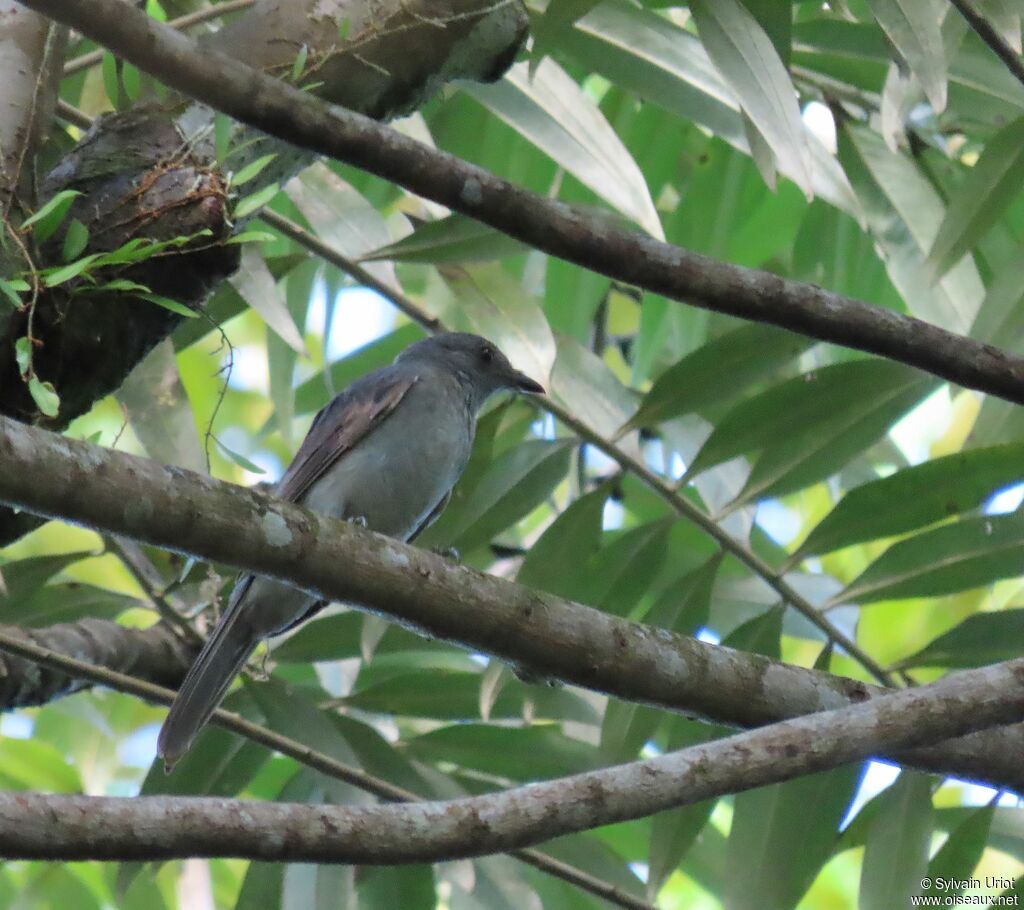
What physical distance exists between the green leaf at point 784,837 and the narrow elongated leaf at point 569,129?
68.5 inches

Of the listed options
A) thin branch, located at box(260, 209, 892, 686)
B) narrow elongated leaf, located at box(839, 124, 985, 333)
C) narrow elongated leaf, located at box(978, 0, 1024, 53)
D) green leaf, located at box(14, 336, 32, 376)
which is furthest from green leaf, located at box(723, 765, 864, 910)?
green leaf, located at box(14, 336, 32, 376)

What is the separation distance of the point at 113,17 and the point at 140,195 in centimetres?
79

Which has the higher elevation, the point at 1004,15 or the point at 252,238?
the point at 1004,15

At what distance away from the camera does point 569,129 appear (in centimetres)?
438

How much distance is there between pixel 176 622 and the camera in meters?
4.43

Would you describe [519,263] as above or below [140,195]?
above

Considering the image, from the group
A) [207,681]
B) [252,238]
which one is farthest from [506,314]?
[207,681]

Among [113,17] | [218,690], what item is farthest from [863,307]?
[218,690]

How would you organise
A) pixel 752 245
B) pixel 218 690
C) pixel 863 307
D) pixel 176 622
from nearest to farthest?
pixel 863 307 < pixel 218 690 < pixel 176 622 < pixel 752 245

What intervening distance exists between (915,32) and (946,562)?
1505 mm

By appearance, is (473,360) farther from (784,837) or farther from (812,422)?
(784,837)

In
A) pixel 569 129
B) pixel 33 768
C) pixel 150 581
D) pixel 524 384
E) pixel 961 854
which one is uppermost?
pixel 569 129

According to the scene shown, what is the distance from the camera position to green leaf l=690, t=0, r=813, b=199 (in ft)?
11.3

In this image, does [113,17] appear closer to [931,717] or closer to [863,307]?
[863,307]
